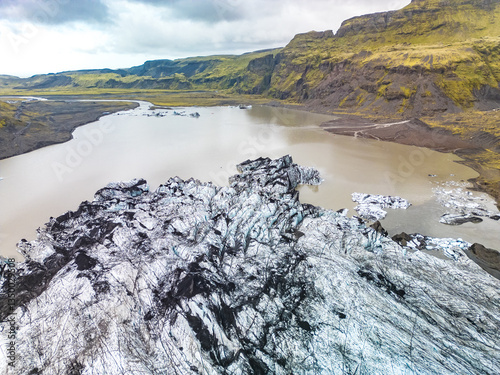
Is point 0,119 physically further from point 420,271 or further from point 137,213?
point 420,271

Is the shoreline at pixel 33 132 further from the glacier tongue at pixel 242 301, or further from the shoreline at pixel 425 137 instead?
the shoreline at pixel 425 137

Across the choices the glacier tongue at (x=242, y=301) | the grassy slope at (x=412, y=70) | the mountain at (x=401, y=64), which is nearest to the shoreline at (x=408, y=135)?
the grassy slope at (x=412, y=70)

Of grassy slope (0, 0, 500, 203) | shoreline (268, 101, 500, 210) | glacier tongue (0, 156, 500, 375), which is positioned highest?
grassy slope (0, 0, 500, 203)

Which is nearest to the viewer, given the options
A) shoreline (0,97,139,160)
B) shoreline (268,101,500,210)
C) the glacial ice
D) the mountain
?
the glacial ice

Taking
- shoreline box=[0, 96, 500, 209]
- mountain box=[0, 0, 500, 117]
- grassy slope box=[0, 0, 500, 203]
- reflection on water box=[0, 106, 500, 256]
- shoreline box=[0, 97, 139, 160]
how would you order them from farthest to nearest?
mountain box=[0, 0, 500, 117] < grassy slope box=[0, 0, 500, 203] < shoreline box=[0, 97, 139, 160] < shoreline box=[0, 96, 500, 209] < reflection on water box=[0, 106, 500, 256]

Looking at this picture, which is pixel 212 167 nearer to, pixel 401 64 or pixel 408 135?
pixel 408 135

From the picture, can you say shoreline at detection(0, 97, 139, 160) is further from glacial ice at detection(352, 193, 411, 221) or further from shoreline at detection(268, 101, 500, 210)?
shoreline at detection(268, 101, 500, 210)

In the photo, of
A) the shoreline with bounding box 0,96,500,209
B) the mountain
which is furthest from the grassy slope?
the shoreline with bounding box 0,96,500,209
